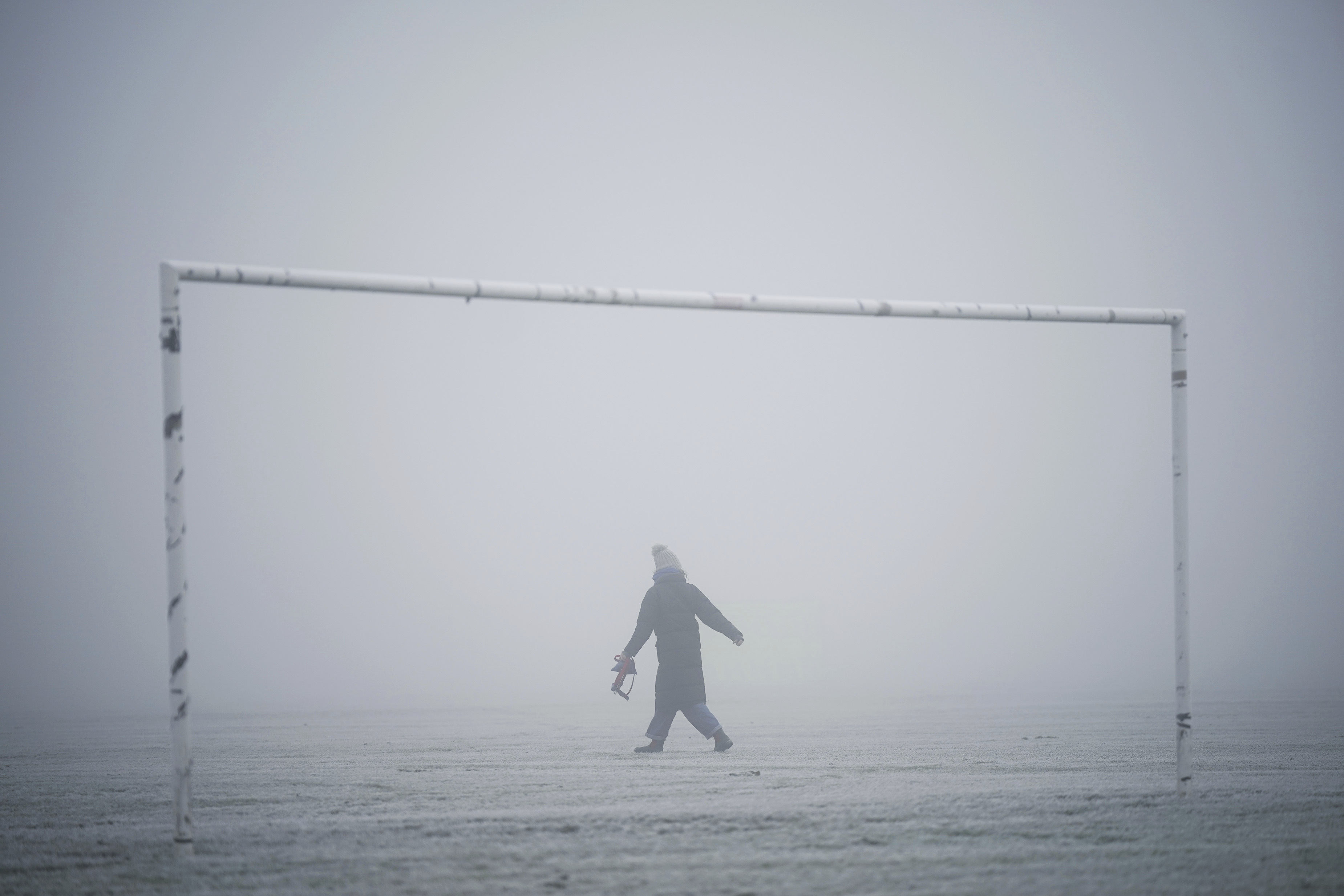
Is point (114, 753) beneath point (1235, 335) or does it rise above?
beneath


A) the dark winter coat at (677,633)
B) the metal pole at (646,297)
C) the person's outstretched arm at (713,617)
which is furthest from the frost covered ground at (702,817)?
the metal pole at (646,297)

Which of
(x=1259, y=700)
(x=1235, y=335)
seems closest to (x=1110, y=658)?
(x=1259, y=700)

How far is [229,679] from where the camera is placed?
3569cm

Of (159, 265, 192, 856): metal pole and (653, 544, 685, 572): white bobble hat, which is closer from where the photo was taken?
(159, 265, 192, 856): metal pole

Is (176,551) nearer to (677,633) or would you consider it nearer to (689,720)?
(677,633)

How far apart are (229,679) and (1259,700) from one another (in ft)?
101

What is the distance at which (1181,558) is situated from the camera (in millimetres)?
6199

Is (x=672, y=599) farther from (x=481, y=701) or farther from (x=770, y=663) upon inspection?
(x=770, y=663)

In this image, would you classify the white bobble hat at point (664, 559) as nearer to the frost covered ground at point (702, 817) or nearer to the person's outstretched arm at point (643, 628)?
the person's outstretched arm at point (643, 628)

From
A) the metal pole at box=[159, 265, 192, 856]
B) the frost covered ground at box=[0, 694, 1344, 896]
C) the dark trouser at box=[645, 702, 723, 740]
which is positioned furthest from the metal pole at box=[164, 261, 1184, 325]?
the dark trouser at box=[645, 702, 723, 740]

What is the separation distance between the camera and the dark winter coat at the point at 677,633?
9.24 meters

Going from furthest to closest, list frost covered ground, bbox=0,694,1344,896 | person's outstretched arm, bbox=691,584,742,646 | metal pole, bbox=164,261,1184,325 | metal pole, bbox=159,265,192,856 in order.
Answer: person's outstretched arm, bbox=691,584,742,646 → metal pole, bbox=164,261,1184,325 → metal pole, bbox=159,265,192,856 → frost covered ground, bbox=0,694,1344,896

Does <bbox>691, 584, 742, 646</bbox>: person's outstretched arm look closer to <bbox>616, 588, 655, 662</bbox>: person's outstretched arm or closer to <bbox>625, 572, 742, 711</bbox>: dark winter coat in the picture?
<bbox>625, 572, 742, 711</bbox>: dark winter coat

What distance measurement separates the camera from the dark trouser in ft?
30.1
